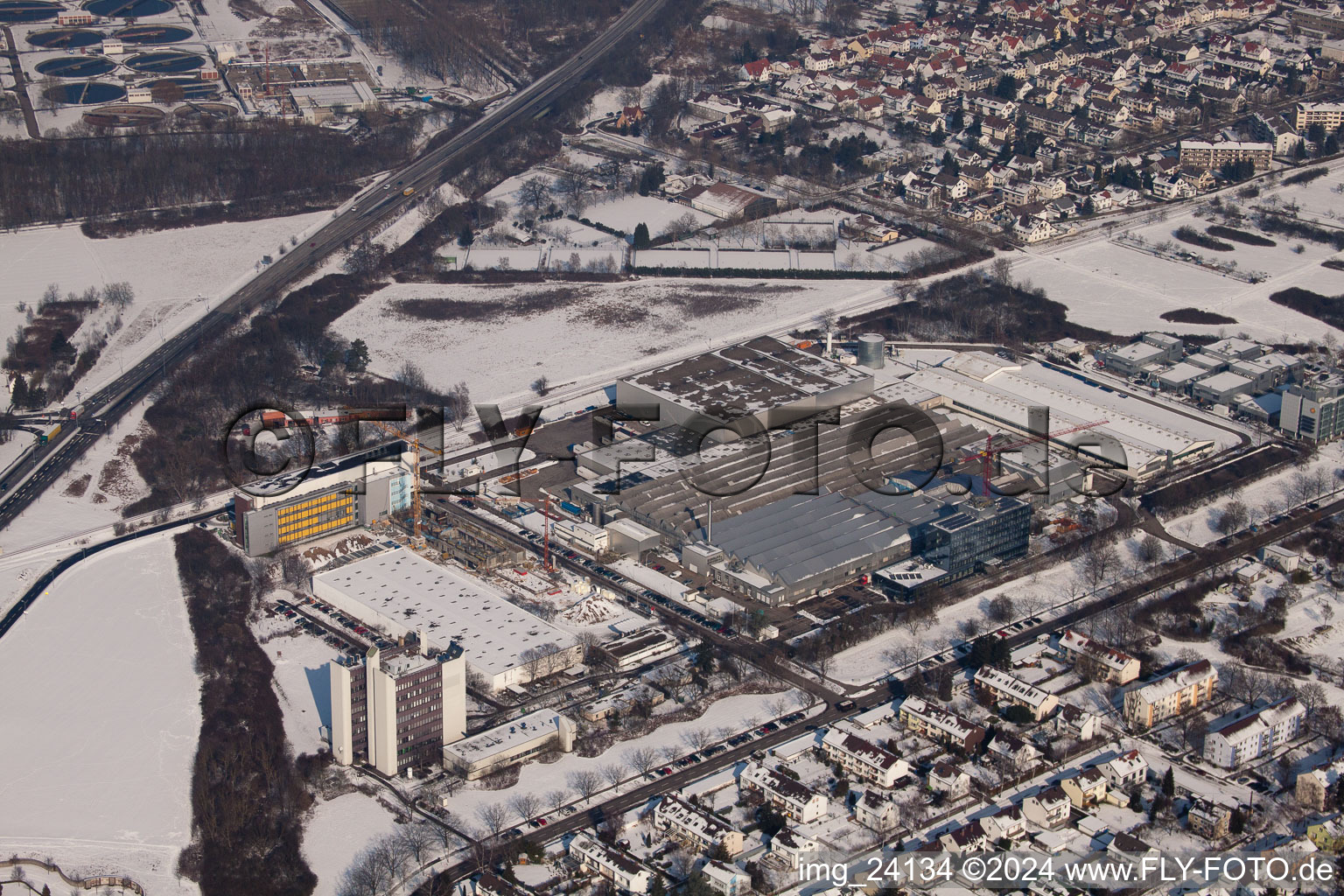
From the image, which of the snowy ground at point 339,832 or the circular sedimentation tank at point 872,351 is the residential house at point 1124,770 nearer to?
the snowy ground at point 339,832

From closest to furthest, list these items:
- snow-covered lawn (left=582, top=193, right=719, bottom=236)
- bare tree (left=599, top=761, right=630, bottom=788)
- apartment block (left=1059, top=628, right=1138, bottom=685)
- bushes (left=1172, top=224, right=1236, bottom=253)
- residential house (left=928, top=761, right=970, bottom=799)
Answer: residential house (left=928, top=761, right=970, bottom=799)
bare tree (left=599, top=761, right=630, bottom=788)
apartment block (left=1059, top=628, right=1138, bottom=685)
bushes (left=1172, top=224, right=1236, bottom=253)
snow-covered lawn (left=582, top=193, right=719, bottom=236)

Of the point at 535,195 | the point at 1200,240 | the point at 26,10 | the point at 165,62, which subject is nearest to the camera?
the point at 1200,240

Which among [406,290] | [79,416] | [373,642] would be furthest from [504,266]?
[373,642]

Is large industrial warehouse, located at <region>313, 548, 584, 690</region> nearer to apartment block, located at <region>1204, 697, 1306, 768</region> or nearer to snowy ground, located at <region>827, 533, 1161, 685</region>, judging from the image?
snowy ground, located at <region>827, 533, 1161, 685</region>

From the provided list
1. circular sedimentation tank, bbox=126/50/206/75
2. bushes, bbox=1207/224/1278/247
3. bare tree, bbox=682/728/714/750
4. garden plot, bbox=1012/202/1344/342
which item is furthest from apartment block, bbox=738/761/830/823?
circular sedimentation tank, bbox=126/50/206/75

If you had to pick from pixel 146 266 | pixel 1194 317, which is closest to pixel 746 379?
pixel 1194 317

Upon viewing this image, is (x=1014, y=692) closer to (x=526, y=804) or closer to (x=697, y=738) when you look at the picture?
(x=697, y=738)
